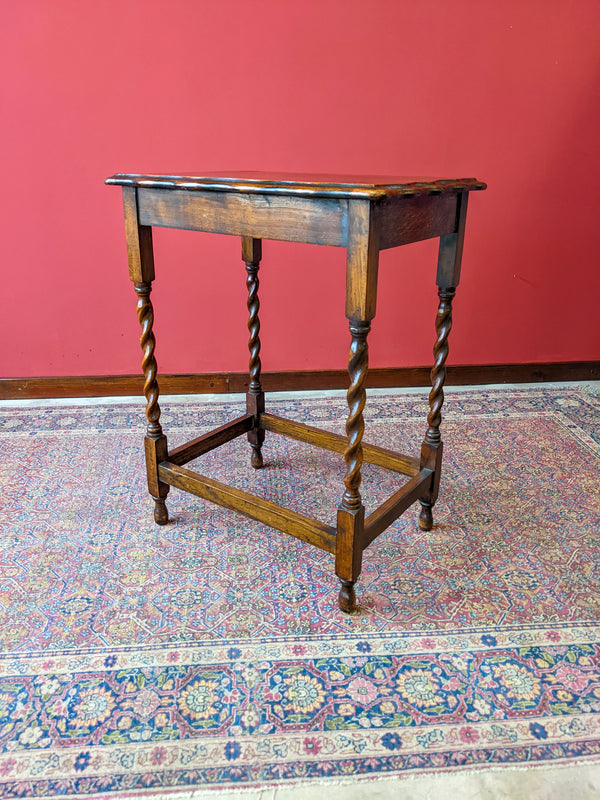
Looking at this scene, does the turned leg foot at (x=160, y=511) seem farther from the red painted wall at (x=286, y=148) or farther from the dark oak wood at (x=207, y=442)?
the red painted wall at (x=286, y=148)

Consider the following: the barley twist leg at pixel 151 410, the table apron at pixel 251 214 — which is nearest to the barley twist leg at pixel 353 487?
the table apron at pixel 251 214

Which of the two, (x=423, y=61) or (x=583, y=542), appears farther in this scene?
(x=423, y=61)

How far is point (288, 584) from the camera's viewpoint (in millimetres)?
2035

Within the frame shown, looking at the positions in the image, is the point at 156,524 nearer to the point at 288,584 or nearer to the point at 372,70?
the point at 288,584

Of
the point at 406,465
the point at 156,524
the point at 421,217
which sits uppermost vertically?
the point at 421,217

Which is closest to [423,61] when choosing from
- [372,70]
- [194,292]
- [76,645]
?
[372,70]

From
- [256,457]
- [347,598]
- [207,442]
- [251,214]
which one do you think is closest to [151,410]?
[207,442]

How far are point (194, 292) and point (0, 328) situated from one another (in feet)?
3.48

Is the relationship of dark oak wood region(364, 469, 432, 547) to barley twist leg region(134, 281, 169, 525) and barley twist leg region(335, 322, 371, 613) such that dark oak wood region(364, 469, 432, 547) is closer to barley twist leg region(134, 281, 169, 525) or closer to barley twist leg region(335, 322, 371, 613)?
barley twist leg region(335, 322, 371, 613)

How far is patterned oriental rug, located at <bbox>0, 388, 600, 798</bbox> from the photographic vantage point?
4.80 feet

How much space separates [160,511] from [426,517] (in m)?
1.00

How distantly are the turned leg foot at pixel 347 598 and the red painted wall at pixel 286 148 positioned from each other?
6.11 feet

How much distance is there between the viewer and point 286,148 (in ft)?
10.5

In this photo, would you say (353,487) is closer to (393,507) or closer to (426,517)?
(393,507)
